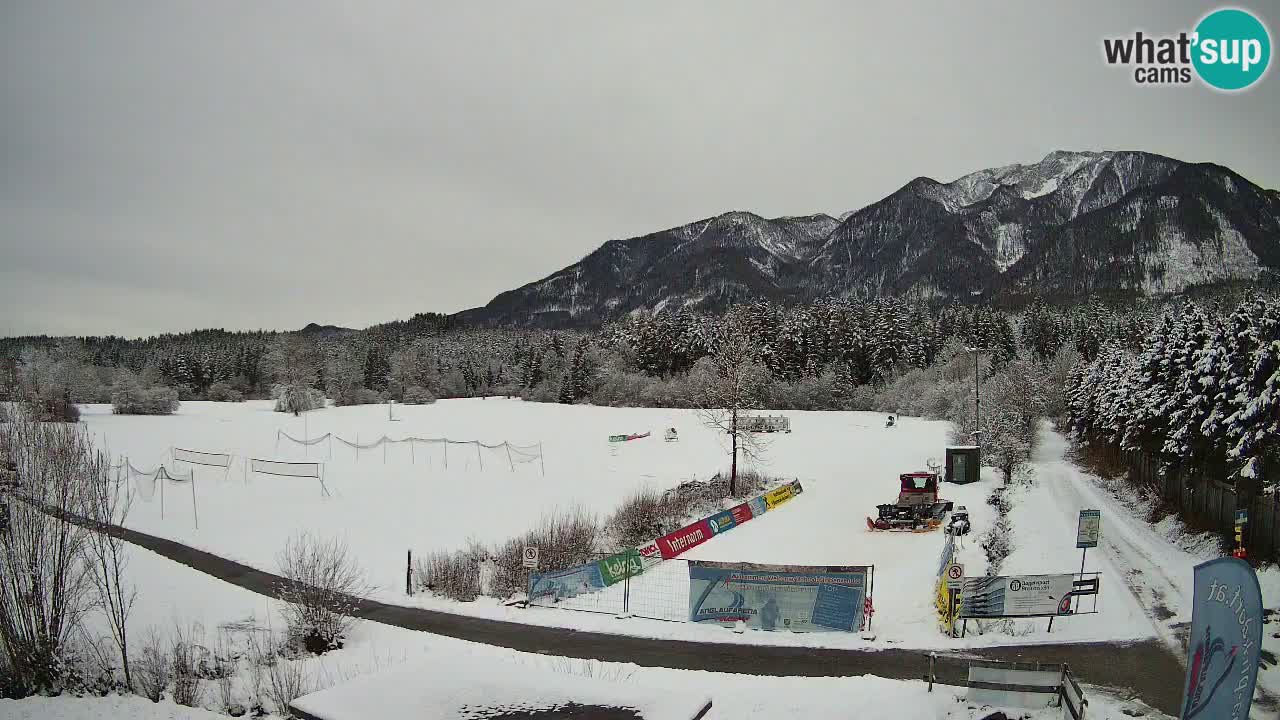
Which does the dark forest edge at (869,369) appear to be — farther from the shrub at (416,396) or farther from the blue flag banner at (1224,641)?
the blue flag banner at (1224,641)

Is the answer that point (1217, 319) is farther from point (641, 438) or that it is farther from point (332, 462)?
point (332, 462)

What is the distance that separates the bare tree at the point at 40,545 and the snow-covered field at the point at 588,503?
9.05 m

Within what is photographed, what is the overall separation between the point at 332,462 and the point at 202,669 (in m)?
37.8

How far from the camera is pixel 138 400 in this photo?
76812 mm

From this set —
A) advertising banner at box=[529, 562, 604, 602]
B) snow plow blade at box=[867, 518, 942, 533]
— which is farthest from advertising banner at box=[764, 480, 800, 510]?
advertising banner at box=[529, 562, 604, 602]

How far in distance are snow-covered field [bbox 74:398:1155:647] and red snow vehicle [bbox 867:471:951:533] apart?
1.09 metres

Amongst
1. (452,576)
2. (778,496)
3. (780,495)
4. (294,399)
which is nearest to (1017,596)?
(452,576)

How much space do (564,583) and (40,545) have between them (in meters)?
12.1

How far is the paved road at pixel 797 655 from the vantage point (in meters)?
12.8

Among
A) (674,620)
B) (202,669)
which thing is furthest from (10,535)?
(674,620)

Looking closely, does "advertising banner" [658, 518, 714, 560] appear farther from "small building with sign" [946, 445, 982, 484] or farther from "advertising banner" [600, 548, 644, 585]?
"small building with sign" [946, 445, 982, 484]

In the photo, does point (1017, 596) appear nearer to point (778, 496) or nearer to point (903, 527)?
point (903, 527)

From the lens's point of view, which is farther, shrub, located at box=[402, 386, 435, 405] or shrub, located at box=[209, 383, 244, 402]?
shrub, located at box=[209, 383, 244, 402]

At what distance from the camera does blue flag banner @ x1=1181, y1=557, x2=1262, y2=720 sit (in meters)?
5.64
